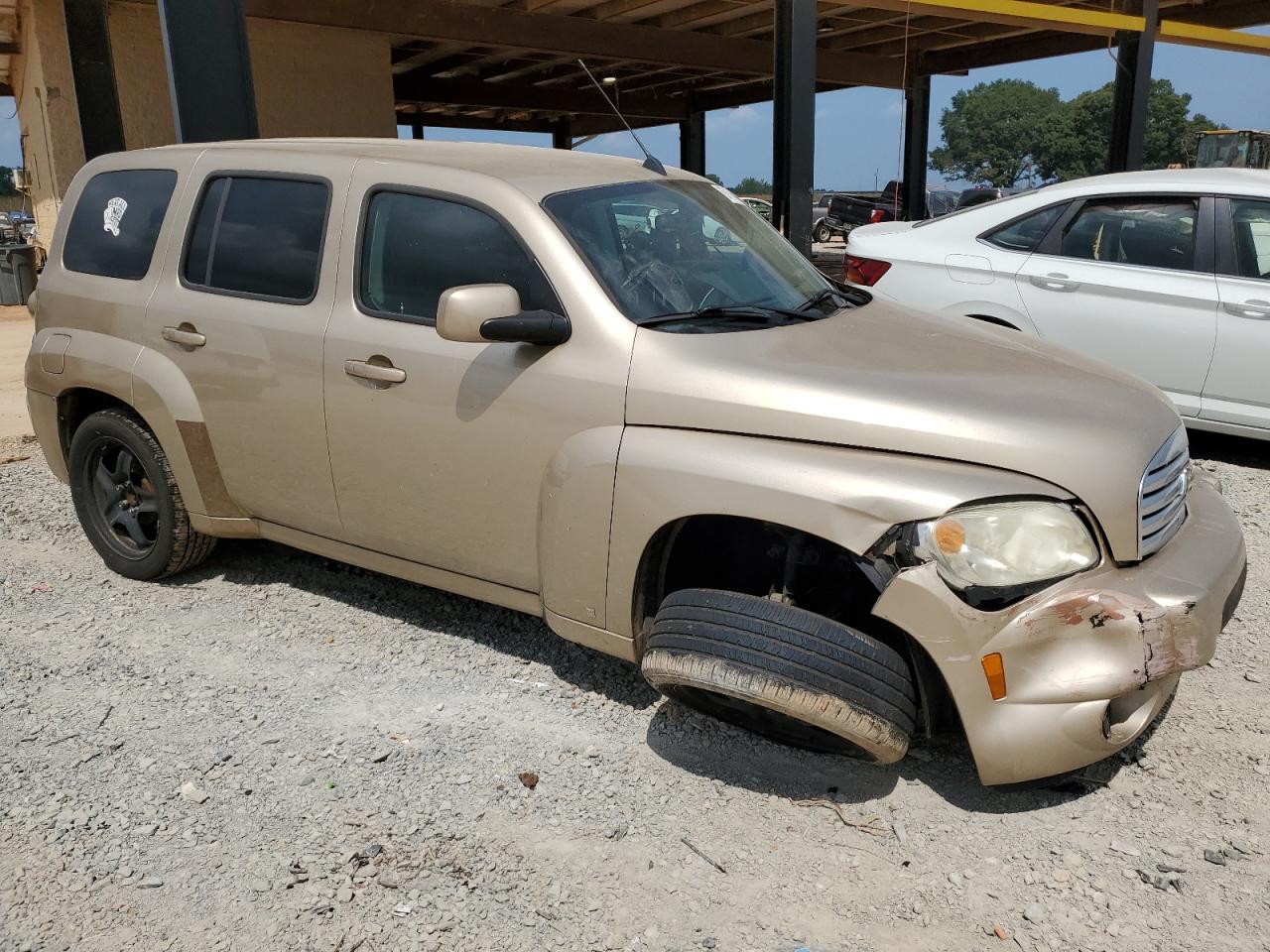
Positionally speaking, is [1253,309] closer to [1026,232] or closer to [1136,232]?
[1136,232]

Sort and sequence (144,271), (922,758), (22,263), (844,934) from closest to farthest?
(844,934) < (922,758) < (144,271) < (22,263)

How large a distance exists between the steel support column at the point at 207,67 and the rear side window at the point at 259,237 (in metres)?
2.77

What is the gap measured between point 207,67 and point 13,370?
16.0ft

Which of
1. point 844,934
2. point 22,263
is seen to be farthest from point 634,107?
point 844,934

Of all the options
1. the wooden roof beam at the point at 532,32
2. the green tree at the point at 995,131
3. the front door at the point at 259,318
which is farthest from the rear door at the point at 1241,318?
the green tree at the point at 995,131

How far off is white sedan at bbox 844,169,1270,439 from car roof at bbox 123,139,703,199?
2.71 m

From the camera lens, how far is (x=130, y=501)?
4.56 m

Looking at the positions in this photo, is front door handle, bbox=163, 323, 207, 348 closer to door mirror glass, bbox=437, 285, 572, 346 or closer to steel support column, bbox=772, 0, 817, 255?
door mirror glass, bbox=437, 285, 572, 346

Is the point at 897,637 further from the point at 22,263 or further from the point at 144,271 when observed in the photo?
the point at 22,263

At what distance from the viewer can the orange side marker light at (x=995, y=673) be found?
259 cm

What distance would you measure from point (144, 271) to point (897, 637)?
10.6 feet

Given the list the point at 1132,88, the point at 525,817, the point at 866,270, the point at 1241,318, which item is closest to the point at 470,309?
the point at 525,817

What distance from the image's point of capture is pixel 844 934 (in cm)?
246

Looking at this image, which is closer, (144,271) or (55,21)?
(144,271)
